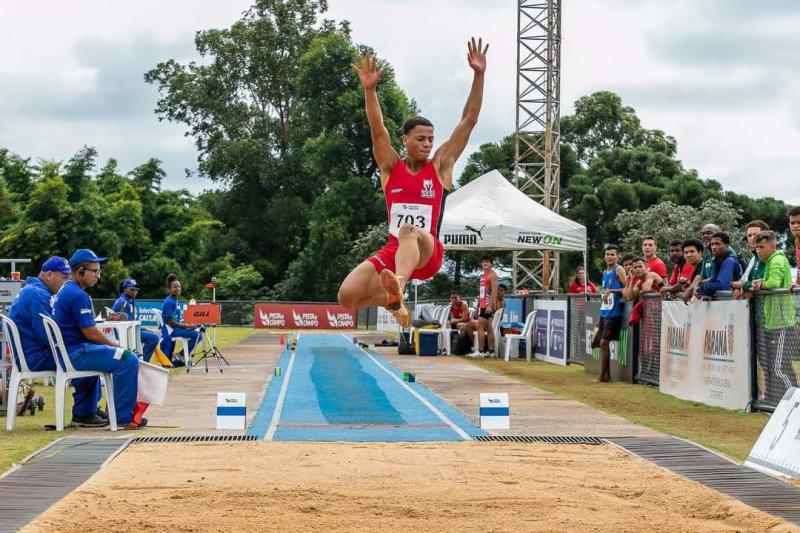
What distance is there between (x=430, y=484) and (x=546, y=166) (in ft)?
78.0

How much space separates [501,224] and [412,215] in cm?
1409

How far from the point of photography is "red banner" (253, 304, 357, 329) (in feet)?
154

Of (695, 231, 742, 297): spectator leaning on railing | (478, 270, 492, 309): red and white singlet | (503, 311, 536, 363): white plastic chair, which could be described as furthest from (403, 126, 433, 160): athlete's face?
(503, 311, 536, 363): white plastic chair

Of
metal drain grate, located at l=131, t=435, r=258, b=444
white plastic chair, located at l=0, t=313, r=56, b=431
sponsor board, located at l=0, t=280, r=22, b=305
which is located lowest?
metal drain grate, located at l=131, t=435, r=258, b=444

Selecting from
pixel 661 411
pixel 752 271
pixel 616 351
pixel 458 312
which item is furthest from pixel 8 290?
pixel 458 312

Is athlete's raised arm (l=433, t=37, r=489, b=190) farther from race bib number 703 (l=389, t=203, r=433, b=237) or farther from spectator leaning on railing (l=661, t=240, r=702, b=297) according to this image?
spectator leaning on railing (l=661, t=240, r=702, b=297)

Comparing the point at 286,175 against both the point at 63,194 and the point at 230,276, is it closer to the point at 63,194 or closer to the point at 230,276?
the point at 230,276

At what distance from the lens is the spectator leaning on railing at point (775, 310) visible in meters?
11.4

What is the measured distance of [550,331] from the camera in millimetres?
22125

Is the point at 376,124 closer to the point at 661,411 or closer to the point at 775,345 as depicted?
the point at 775,345

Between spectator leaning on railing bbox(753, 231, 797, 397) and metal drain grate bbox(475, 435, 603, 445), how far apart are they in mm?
2944

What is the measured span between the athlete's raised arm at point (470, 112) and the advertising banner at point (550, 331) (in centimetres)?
A: 1291

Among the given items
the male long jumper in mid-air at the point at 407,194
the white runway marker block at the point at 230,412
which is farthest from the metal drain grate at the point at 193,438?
the male long jumper in mid-air at the point at 407,194

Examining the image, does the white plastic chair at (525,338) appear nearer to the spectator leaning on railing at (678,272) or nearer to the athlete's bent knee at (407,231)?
the spectator leaning on railing at (678,272)
